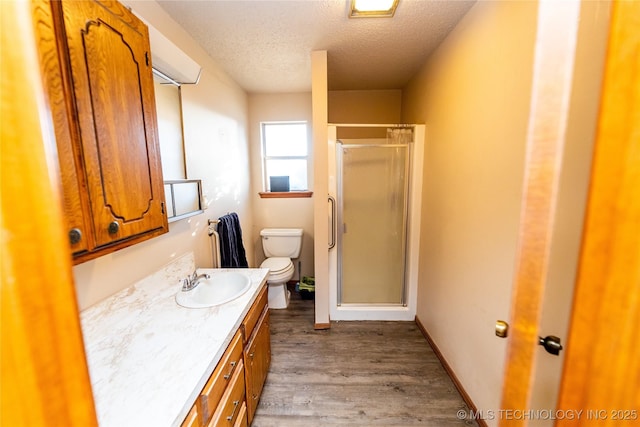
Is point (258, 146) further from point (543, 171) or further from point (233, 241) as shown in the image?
point (543, 171)

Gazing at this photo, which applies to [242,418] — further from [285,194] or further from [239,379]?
[285,194]

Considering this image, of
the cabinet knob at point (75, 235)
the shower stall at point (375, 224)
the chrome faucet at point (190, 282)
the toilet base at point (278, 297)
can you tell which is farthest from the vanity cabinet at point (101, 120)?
the toilet base at point (278, 297)

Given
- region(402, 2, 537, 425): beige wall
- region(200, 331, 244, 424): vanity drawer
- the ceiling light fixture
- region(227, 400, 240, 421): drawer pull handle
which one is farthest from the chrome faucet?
the ceiling light fixture

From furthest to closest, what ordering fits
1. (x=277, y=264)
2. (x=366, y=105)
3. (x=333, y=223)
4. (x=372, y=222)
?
(x=366, y=105)
(x=277, y=264)
(x=372, y=222)
(x=333, y=223)

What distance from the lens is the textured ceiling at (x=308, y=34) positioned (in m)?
1.48

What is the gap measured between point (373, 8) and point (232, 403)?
7.48 feet

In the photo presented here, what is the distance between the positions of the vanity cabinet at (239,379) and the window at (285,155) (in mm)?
1746

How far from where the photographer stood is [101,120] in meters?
0.80

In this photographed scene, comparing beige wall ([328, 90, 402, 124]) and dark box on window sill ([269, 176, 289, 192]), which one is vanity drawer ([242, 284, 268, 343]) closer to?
dark box on window sill ([269, 176, 289, 192])

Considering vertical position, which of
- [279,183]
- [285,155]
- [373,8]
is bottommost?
[279,183]

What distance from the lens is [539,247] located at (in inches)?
16.6

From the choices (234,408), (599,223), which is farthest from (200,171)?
(599,223)

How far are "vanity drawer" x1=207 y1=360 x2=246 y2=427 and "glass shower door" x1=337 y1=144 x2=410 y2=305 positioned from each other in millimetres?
1434

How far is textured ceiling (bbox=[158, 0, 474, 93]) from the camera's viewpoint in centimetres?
148
